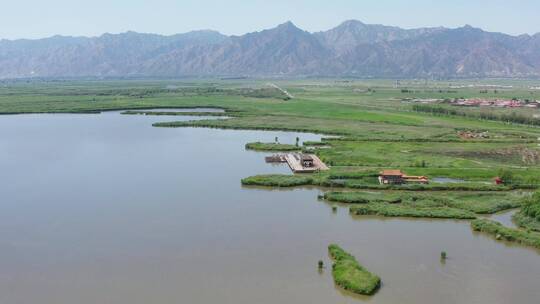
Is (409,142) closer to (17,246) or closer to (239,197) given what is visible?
(239,197)

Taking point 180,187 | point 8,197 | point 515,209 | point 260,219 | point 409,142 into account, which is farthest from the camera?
point 409,142

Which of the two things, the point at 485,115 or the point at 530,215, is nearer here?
the point at 530,215

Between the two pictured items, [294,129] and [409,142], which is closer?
[409,142]

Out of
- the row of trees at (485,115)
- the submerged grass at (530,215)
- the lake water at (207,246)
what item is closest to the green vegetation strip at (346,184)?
the lake water at (207,246)

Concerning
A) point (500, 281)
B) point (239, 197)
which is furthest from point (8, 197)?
point (500, 281)

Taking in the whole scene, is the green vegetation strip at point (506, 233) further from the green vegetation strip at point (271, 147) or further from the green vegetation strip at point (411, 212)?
the green vegetation strip at point (271, 147)

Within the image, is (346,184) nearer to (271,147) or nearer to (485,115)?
(271,147)

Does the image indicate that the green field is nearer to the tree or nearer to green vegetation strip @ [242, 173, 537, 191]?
green vegetation strip @ [242, 173, 537, 191]

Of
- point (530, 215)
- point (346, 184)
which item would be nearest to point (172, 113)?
point (346, 184)
